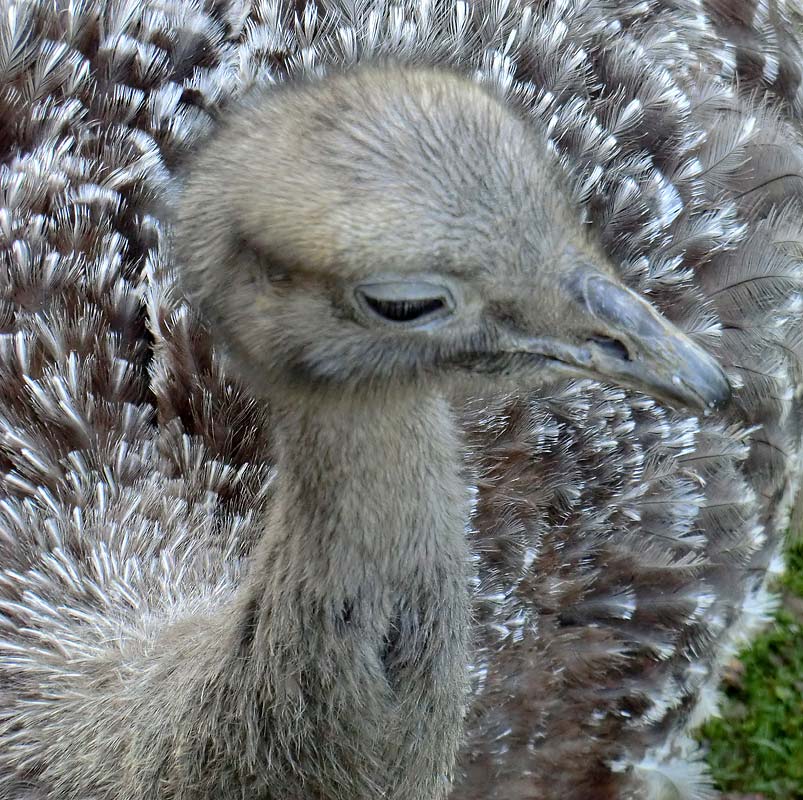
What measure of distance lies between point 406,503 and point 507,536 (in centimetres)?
106

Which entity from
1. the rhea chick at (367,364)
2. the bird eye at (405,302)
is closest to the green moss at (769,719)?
the rhea chick at (367,364)

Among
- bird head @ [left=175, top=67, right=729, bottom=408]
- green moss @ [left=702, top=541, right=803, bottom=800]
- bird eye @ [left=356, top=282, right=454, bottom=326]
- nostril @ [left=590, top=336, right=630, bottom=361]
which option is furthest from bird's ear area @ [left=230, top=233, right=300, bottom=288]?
green moss @ [left=702, top=541, right=803, bottom=800]

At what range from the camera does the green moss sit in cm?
484

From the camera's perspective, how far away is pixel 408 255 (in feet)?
6.23

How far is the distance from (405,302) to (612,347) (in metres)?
0.35

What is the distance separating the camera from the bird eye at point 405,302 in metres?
1.95

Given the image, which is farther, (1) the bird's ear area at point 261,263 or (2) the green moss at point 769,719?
(2) the green moss at point 769,719

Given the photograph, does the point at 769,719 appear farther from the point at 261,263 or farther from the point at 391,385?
the point at 261,263

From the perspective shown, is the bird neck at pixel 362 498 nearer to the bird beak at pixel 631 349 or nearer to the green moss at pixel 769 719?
the bird beak at pixel 631 349

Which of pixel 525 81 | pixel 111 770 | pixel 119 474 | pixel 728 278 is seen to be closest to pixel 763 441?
pixel 728 278

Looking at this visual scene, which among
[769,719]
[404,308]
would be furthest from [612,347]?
[769,719]

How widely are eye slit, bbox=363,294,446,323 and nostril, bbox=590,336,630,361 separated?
0.88 feet

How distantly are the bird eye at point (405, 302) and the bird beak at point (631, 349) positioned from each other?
0.16 meters

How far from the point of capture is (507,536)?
10.6 feet
